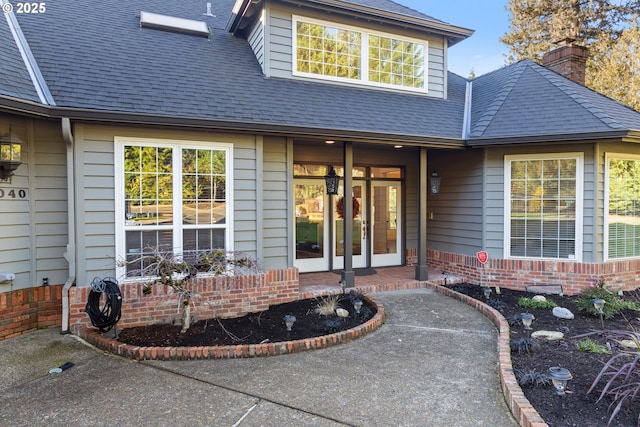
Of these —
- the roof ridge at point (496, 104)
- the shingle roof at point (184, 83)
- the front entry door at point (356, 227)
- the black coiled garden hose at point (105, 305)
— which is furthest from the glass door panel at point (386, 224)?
the black coiled garden hose at point (105, 305)

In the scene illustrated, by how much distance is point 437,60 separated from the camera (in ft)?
27.2

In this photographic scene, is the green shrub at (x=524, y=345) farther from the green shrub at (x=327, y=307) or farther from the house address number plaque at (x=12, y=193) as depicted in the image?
the house address number plaque at (x=12, y=193)

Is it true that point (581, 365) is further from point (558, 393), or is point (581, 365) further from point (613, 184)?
point (613, 184)

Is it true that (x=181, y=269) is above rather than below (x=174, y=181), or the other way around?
below

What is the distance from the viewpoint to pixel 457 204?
26.3 ft

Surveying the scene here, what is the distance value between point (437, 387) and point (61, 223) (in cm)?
514

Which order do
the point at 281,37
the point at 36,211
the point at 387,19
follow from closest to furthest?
the point at 36,211, the point at 281,37, the point at 387,19

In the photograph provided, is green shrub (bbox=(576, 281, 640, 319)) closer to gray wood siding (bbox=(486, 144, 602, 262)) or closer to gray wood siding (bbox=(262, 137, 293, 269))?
gray wood siding (bbox=(486, 144, 602, 262))

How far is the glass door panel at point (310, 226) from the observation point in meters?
8.09

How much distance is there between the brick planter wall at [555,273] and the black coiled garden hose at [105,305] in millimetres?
6177

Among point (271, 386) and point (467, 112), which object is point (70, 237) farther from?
point (467, 112)

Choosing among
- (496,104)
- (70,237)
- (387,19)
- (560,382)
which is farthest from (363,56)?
(560,382)

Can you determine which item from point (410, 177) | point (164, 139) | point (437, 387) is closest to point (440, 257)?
point (410, 177)

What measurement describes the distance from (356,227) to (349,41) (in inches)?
153
